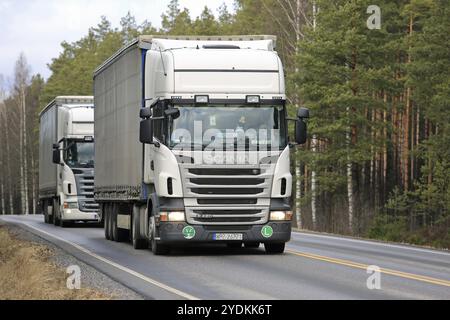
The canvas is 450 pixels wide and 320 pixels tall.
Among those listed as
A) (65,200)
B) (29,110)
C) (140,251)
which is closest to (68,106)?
(65,200)

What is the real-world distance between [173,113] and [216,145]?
3.55ft

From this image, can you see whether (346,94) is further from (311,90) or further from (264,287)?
(264,287)

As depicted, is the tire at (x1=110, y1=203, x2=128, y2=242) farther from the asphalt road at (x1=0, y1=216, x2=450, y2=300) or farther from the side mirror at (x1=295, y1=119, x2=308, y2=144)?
the side mirror at (x1=295, y1=119, x2=308, y2=144)

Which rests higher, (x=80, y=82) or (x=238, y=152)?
(x=80, y=82)

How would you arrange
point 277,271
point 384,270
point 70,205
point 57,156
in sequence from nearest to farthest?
point 277,271 → point 384,270 → point 57,156 → point 70,205

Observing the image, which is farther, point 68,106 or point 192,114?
point 68,106

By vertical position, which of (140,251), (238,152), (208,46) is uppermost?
(208,46)

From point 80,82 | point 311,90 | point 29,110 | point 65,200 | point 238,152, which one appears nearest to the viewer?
point 238,152

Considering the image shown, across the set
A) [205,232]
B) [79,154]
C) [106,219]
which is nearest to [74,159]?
[79,154]

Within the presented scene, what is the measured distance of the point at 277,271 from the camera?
17.1m

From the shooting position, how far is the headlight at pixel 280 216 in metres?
20.4

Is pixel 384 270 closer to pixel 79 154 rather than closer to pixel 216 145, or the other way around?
pixel 216 145
